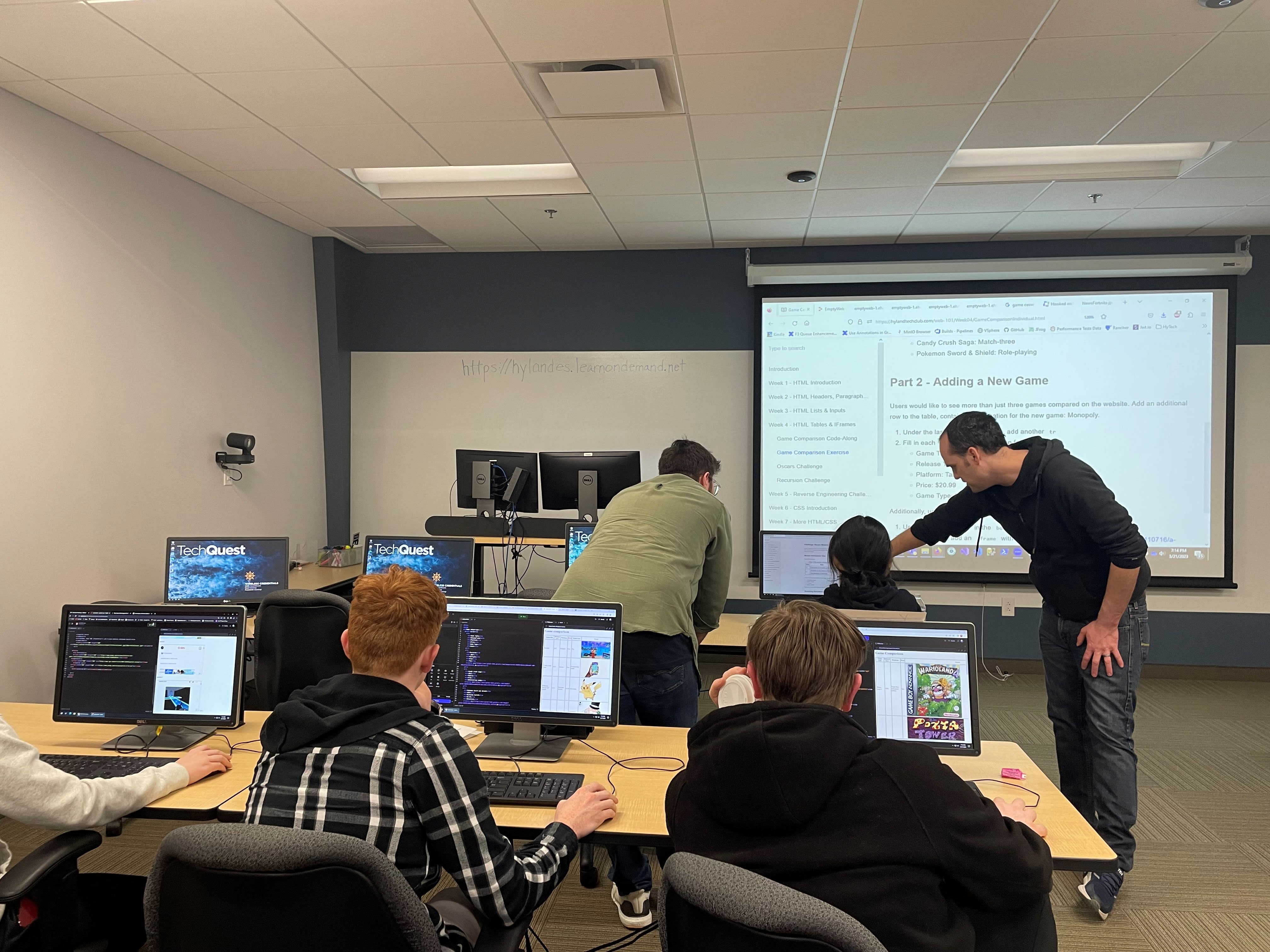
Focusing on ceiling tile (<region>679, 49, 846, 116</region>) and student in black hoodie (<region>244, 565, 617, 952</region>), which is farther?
ceiling tile (<region>679, 49, 846, 116</region>)

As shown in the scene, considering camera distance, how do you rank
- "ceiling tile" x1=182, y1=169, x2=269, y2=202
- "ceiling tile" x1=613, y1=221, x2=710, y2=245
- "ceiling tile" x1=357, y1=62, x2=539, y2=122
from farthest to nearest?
"ceiling tile" x1=613, y1=221, x2=710, y2=245 < "ceiling tile" x1=182, y1=169, x2=269, y2=202 < "ceiling tile" x1=357, y1=62, x2=539, y2=122

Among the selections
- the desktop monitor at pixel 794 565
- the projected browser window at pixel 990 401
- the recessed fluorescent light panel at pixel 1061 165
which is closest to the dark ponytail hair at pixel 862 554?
the desktop monitor at pixel 794 565

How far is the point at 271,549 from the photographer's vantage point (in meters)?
4.01

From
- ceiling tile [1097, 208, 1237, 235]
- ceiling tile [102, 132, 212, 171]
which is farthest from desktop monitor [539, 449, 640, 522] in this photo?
ceiling tile [1097, 208, 1237, 235]

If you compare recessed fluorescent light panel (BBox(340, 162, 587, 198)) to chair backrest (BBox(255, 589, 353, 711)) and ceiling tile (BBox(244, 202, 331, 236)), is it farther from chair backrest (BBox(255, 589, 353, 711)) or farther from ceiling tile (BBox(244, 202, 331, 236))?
chair backrest (BBox(255, 589, 353, 711))

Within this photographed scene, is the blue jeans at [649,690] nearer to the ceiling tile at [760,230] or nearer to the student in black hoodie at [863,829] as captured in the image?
the student in black hoodie at [863,829]

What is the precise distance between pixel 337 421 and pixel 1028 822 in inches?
206

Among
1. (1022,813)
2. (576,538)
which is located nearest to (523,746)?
(1022,813)

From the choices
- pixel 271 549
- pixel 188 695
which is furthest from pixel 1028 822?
pixel 271 549

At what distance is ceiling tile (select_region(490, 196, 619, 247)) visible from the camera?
4.67 metres

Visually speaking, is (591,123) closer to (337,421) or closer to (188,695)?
(188,695)

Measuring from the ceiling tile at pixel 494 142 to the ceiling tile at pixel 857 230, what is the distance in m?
1.88

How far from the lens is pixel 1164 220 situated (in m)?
5.06

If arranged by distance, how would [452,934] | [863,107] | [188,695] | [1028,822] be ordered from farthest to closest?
[863,107], [188,695], [1028,822], [452,934]
